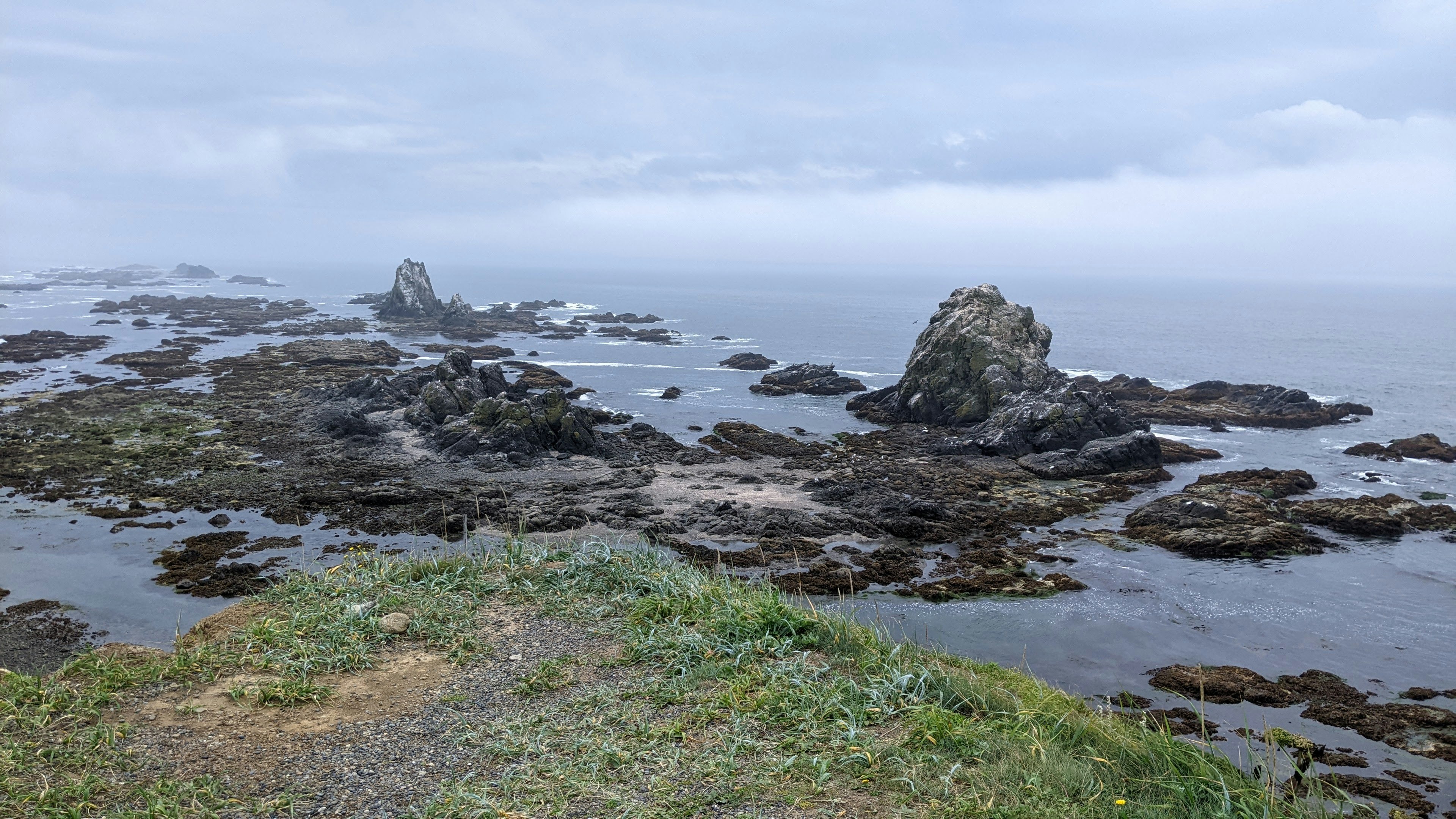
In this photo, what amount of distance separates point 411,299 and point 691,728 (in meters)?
108

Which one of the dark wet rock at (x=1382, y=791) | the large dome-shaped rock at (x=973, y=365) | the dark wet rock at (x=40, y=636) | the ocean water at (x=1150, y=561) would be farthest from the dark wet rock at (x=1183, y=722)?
the large dome-shaped rock at (x=973, y=365)

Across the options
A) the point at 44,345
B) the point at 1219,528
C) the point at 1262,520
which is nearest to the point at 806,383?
the point at 1262,520

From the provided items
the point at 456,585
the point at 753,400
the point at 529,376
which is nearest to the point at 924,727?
the point at 456,585

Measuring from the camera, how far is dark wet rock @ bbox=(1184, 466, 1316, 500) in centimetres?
3200

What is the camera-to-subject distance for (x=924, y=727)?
358 inches

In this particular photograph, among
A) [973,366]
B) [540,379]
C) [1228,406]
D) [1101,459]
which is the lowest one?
[1101,459]

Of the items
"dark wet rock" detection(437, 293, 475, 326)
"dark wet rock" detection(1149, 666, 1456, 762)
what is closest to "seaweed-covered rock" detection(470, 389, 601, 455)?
"dark wet rock" detection(1149, 666, 1456, 762)

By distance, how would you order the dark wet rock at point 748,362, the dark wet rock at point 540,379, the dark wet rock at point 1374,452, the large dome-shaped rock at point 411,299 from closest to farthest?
the dark wet rock at point 1374,452 < the dark wet rock at point 540,379 < the dark wet rock at point 748,362 < the large dome-shaped rock at point 411,299

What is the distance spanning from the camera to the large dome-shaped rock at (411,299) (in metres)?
107

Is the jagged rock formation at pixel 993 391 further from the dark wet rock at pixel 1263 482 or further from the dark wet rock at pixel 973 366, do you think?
the dark wet rock at pixel 1263 482

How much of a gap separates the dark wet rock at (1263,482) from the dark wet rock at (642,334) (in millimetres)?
62707

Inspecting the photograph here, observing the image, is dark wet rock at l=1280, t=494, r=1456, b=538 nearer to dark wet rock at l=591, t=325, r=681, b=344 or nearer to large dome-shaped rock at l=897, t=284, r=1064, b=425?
large dome-shaped rock at l=897, t=284, r=1064, b=425

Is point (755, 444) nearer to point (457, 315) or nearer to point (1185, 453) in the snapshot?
point (1185, 453)

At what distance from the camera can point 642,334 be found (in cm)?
9412
